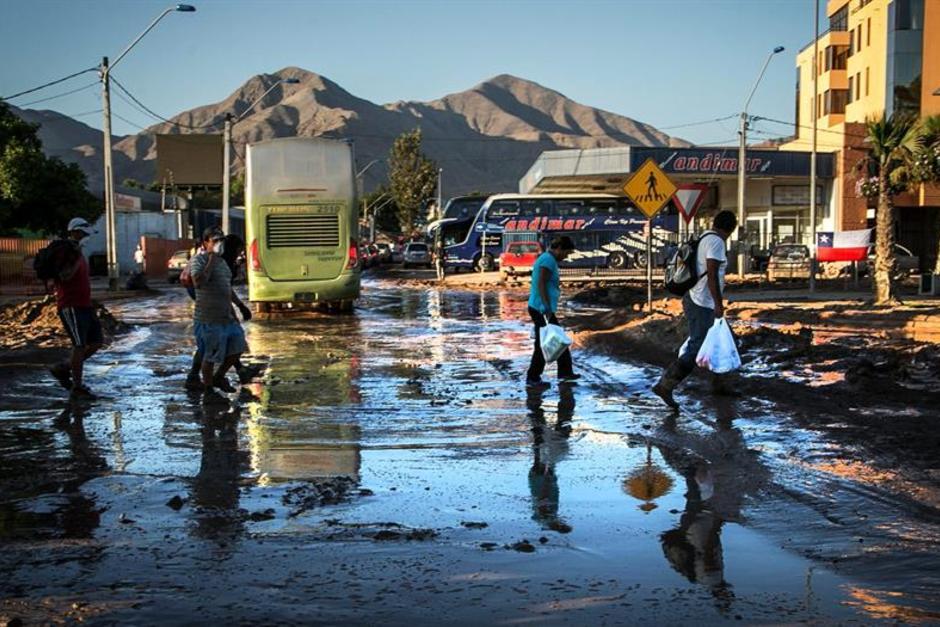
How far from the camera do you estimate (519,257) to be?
42.7 meters

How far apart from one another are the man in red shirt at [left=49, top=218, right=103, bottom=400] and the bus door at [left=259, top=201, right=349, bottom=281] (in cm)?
1127

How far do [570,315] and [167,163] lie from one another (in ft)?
249

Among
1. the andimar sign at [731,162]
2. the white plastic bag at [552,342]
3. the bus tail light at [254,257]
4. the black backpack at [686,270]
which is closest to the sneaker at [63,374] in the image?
the white plastic bag at [552,342]

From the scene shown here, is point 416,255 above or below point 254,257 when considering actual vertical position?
below

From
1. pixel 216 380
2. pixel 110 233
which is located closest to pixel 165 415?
pixel 216 380

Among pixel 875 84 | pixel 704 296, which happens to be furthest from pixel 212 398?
pixel 875 84

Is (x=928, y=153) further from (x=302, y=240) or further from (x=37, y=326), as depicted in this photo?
(x=37, y=326)

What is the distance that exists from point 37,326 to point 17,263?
18.1 m

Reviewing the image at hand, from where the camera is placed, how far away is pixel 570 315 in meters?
24.6

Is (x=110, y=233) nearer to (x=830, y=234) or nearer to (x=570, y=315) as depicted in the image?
(x=570, y=315)

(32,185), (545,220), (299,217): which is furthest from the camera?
(545,220)

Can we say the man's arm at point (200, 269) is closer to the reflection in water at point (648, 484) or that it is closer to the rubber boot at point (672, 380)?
the rubber boot at point (672, 380)

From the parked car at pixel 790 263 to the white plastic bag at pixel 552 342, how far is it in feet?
102

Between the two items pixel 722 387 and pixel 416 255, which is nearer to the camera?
pixel 722 387
